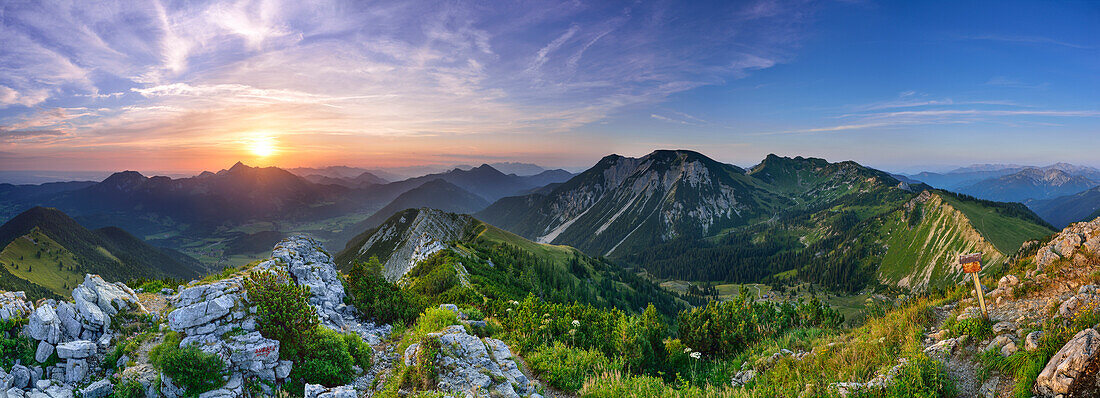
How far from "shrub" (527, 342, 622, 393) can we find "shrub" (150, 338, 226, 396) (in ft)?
37.8

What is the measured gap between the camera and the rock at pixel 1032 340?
9.69 metres

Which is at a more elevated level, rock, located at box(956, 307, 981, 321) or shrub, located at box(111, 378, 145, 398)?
rock, located at box(956, 307, 981, 321)

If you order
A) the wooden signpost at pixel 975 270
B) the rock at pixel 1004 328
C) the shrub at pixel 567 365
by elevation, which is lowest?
the shrub at pixel 567 365

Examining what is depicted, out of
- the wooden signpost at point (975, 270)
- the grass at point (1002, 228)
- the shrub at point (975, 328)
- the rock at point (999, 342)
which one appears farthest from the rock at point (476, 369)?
the grass at point (1002, 228)

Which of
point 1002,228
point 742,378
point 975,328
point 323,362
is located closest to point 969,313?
point 975,328

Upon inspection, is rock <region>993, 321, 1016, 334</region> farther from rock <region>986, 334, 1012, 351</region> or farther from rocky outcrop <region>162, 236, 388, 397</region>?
rocky outcrop <region>162, 236, 388, 397</region>

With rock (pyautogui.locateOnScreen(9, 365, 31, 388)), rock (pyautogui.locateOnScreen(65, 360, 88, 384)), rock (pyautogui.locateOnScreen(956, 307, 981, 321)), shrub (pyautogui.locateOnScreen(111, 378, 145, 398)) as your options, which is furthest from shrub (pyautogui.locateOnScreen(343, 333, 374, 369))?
rock (pyautogui.locateOnScreen(956, 307, 981, 321))

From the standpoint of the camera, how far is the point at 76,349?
1398 cm

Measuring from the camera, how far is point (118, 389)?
1320 centimetres

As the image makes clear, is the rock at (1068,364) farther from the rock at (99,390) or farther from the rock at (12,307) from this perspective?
the rock at (12,307)

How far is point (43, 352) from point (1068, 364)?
30593 mm

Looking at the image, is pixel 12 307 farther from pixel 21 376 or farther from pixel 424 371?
pixel 424 371

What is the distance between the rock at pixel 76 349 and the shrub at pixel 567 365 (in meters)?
16.5

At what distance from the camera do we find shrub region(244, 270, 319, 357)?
15.5 metres
